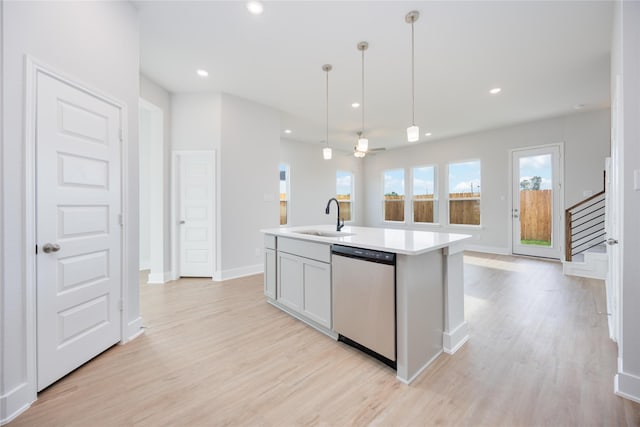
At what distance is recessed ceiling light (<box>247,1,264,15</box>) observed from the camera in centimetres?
228

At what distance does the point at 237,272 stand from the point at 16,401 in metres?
2.85

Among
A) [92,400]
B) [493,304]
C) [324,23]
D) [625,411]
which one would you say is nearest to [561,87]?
[493,304]

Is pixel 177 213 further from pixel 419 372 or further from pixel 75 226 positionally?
pixel 419 372

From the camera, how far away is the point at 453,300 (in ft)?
6.92

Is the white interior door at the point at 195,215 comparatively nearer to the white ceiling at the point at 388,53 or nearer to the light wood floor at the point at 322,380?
the white ceiling at the point at 388,53

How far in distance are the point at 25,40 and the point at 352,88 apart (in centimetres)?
345

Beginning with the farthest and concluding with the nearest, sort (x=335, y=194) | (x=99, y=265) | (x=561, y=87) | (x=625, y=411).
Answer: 1. (x=335, y=194)
2. (x=561, y=87)
3. (x=99, y=265)
4. (x=625, y=411)

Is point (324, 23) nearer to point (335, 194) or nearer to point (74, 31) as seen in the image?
point (74, 31)

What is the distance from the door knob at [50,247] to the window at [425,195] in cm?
753

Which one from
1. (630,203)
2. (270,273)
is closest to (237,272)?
(270,273)

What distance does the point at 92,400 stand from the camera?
1.56 m

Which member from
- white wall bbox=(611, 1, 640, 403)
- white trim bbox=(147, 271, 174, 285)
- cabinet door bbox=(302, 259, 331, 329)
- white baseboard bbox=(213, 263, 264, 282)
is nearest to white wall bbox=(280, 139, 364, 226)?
white baseboard bbox=(213, 263, 264, 282)

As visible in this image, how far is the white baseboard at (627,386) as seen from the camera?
153cm

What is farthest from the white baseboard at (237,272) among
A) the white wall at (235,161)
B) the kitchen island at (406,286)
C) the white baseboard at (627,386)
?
the white baseboard at (627,386)
